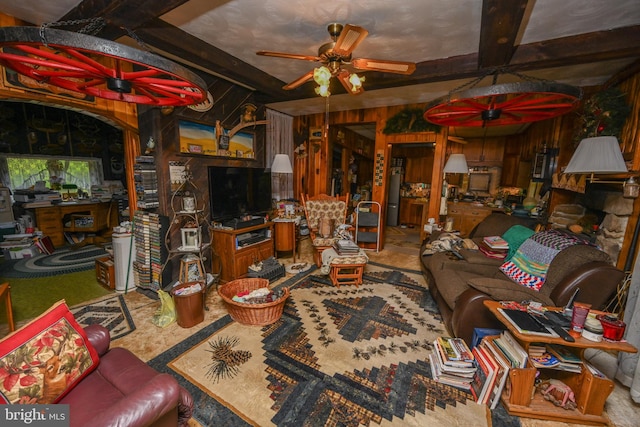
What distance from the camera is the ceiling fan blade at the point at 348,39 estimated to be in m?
1.51

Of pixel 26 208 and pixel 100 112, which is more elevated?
pixel 100 112

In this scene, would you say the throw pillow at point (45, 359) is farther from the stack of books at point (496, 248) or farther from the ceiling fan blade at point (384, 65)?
the stack of books at point (496, 248)

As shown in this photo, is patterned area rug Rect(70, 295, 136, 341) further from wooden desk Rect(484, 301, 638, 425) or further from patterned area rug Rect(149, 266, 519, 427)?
wooden desk Rect(484, 301, 638, 425)

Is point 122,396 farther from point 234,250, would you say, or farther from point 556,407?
point 556,407

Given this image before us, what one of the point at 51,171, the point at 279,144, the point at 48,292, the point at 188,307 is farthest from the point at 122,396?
the point at 51,171

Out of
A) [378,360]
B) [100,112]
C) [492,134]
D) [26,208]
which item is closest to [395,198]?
[492,134]

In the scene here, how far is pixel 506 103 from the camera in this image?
195cm

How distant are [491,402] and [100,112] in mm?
4185

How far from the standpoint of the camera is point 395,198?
676 cm

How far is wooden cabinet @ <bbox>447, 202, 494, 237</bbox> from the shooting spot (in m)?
5.13

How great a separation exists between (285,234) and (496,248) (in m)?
2.79

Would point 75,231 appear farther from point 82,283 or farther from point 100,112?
point 100,112

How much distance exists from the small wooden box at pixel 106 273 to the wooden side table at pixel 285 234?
6.89 feet

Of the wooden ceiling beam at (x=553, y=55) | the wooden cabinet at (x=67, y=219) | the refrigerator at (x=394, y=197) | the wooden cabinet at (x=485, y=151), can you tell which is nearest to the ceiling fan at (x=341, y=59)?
the wooden ceiling beam at (x=553, y=55)
